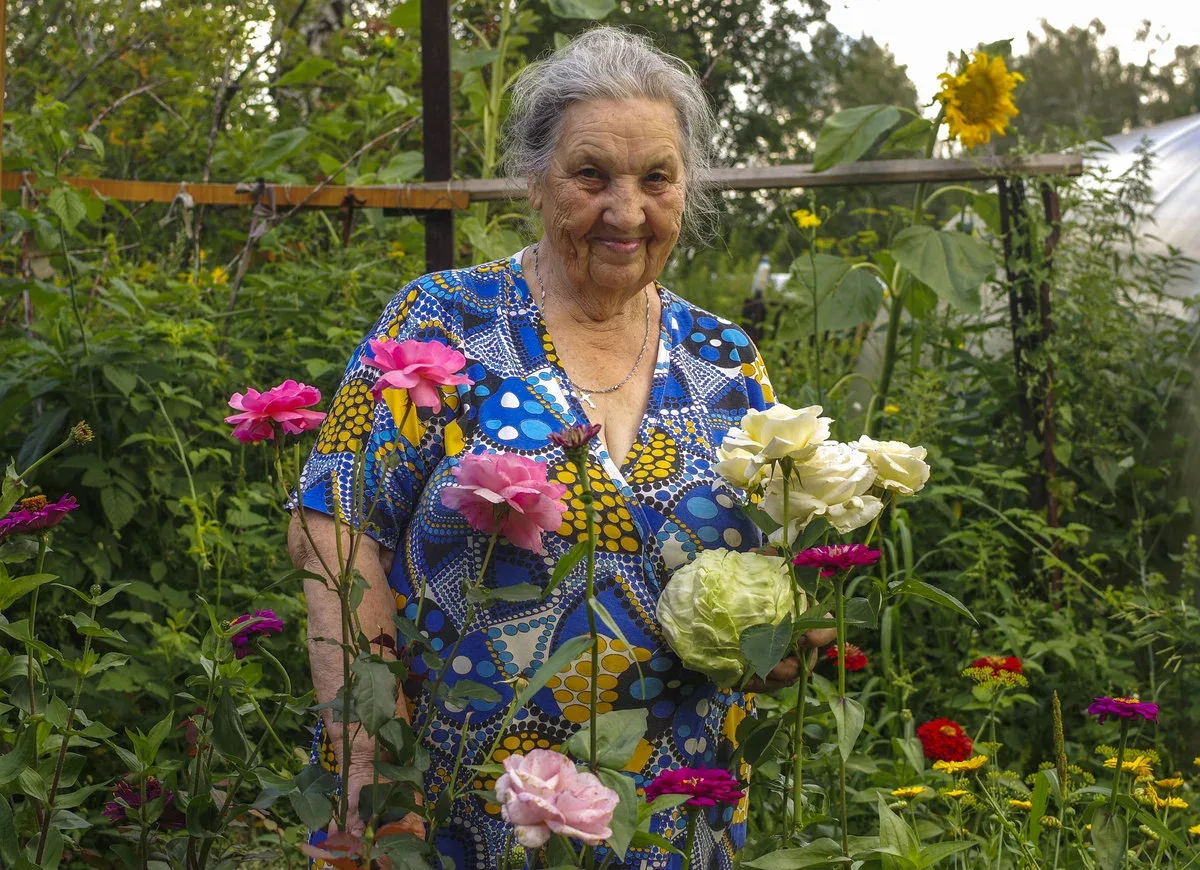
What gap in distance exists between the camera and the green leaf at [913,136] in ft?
12.4

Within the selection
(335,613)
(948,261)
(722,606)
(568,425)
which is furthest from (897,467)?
(948,261)

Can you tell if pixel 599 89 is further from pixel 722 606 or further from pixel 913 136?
pixel 913 136

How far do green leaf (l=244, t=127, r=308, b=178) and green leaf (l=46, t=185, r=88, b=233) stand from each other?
897mm

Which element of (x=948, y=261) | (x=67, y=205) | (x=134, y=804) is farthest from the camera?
(x=948, y=261)

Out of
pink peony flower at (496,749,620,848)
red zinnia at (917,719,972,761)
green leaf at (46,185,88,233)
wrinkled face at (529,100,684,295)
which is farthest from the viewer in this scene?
green leaf at (46,185,88,233)

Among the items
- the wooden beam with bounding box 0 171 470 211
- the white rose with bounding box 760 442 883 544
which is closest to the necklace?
the white rose with bounding box 760 442 883 544

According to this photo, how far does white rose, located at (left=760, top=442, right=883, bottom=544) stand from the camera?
1404mm

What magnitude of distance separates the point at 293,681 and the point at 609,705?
4.73 ft

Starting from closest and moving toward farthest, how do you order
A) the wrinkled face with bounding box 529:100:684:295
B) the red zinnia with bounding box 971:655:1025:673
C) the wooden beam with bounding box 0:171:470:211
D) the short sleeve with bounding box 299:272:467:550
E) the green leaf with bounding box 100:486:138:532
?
the short sleeve with bounding box 299:272:467:550
the wrinkled face with bounding box 529:100:684:295
the red zinnia with bounding box 971:655:1025:673
the green leaf with bounding box 100:486:138:532
the wooden beam with bounding box 0:171:470:211

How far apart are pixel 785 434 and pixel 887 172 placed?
8.06 feet

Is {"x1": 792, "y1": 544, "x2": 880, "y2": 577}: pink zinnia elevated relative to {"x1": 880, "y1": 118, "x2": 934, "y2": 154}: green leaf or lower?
lower

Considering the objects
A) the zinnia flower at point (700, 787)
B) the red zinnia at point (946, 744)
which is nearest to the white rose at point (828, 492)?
the zinnia flower at point (700, 787)

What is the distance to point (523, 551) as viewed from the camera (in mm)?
1742

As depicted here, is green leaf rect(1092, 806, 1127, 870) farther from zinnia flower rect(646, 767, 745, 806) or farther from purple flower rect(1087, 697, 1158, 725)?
Answer: zinnia flower rect(646, 767, 745, 806)
